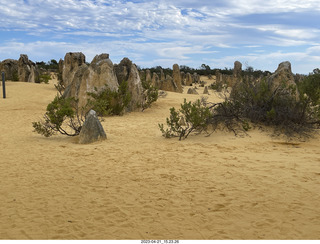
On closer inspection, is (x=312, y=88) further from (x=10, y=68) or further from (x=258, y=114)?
(x=10, y=68)

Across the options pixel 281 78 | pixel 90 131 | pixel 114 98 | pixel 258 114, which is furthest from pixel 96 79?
pixel 281 78

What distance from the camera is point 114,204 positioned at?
4402 millimetres

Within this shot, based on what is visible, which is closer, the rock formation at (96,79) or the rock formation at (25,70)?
the rock formation at (96,79)

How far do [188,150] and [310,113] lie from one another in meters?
4.32

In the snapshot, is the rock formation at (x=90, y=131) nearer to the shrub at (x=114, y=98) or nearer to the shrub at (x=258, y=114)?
the shrub at (x=258, y=114)

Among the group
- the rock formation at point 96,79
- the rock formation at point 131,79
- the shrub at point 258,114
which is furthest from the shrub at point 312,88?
the rock formation at point 96,79

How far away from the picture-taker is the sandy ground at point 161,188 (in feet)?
12.0

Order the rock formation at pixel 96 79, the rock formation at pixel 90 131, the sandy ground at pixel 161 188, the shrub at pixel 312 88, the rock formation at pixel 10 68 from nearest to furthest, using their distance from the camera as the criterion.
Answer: the sandy ground at pixel 161 188, the rock formation at pixel 90 131, the shrub at pixel 312 88, the rock formation at pixel 96 79, the rock formation at pixel 10 68

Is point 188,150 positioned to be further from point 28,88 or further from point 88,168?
point 28,88

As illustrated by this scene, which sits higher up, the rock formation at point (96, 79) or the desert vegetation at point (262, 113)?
the rock formation at point (96, 79)

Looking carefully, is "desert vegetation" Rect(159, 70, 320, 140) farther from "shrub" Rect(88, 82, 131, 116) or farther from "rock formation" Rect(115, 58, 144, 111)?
"rock formation" Rect(115, 58, 144, 111)

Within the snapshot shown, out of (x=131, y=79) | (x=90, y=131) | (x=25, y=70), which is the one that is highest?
(x=25, y=70)

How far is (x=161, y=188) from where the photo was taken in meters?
→ 5.02

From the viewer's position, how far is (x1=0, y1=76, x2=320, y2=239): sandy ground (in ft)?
12.0
